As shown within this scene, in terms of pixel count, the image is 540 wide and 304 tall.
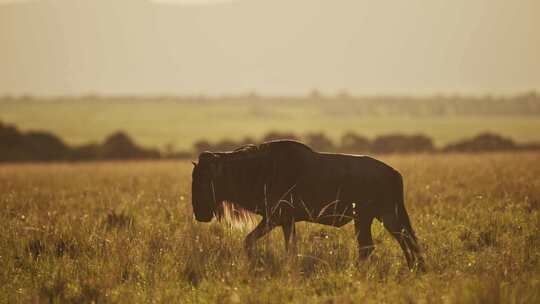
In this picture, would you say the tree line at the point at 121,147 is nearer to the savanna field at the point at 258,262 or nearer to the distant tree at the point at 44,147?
the distant tree at the point at 44,147

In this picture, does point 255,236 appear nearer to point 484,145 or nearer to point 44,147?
point 484,145

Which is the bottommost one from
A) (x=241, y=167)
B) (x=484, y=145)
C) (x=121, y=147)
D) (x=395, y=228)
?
(x=121, y=147)

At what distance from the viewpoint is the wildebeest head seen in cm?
685

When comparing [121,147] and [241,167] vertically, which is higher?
[241,167]

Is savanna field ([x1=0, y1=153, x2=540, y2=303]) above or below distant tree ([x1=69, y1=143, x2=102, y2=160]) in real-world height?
above

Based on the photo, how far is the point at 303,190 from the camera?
664cm

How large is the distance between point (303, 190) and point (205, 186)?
1213 mm

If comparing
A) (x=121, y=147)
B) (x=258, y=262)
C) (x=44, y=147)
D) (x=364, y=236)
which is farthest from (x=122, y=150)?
(x=364, y=236)

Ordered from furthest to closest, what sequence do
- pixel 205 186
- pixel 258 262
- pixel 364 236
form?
pixel 205 186
pixel 364 236
pixel 258 262

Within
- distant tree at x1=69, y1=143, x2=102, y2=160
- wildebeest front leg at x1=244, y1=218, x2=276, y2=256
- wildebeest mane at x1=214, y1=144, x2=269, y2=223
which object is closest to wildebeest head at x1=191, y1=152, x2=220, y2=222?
wildebeest mane at x1=214, y1=144, x2=269, y2=223

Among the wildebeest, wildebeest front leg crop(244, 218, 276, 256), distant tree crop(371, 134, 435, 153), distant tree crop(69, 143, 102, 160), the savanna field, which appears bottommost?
distant tree crop(69, 143, 102, 160)

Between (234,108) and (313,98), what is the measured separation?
70.9 feet

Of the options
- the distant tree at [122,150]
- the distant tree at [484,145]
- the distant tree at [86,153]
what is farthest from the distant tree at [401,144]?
the distant tree at [86,153]

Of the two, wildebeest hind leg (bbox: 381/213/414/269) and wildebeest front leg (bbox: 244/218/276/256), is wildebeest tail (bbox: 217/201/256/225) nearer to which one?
wildebeest front leg (bbox: 244/218/276/256)
